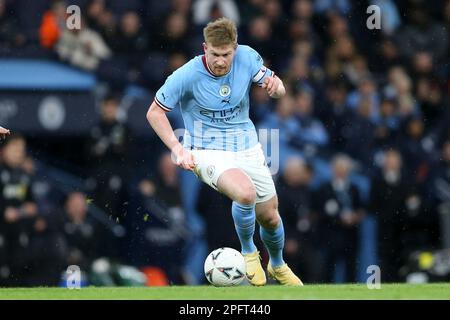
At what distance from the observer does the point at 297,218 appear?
41.1 feet

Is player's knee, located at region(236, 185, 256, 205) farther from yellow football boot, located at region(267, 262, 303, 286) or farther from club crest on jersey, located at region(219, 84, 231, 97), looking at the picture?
yellow football boot, located at region(267, 262, 303, 286)

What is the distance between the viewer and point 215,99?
8.99m

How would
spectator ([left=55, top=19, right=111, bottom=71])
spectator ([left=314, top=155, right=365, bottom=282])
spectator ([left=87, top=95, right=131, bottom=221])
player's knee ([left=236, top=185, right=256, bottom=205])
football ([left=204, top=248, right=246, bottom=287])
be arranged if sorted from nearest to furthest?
player's knee ([left=236, top=185, right=256, bottom=205]), football ([left=204, top=248, right=246, bottom=287]), spectator ([left=87, top=95, right=131, bottom=221]), spectator ([left=314, top=155, right=365, bottom=282]), spectator ([left=55, top=19, right=111, bottom=71])

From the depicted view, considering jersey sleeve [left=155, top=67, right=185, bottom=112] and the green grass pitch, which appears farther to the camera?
jersey sleeve [left=155, top=67, right=185, bottom=112]

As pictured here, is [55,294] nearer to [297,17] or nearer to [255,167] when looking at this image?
[255,167]

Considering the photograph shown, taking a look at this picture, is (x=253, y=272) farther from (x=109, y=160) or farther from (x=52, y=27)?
(x=52, y=27)

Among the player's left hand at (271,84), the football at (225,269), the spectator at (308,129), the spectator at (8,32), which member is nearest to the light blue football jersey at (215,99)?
the player's left hand at (271,84)

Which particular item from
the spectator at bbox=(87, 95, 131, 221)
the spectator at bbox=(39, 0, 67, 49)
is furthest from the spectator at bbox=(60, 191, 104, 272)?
the spectator at bbox=(39, 0, 67, 49)

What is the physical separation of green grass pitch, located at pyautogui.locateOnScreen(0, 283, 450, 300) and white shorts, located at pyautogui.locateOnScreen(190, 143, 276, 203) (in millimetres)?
820

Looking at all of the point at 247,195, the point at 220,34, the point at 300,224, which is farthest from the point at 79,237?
the point at 220,34

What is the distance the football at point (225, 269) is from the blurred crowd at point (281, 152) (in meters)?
3.31

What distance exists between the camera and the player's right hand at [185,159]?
332 inches

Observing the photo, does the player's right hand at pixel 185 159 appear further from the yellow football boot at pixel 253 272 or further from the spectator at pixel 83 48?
the spectator at pixel 83 48

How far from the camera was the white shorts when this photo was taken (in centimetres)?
899
